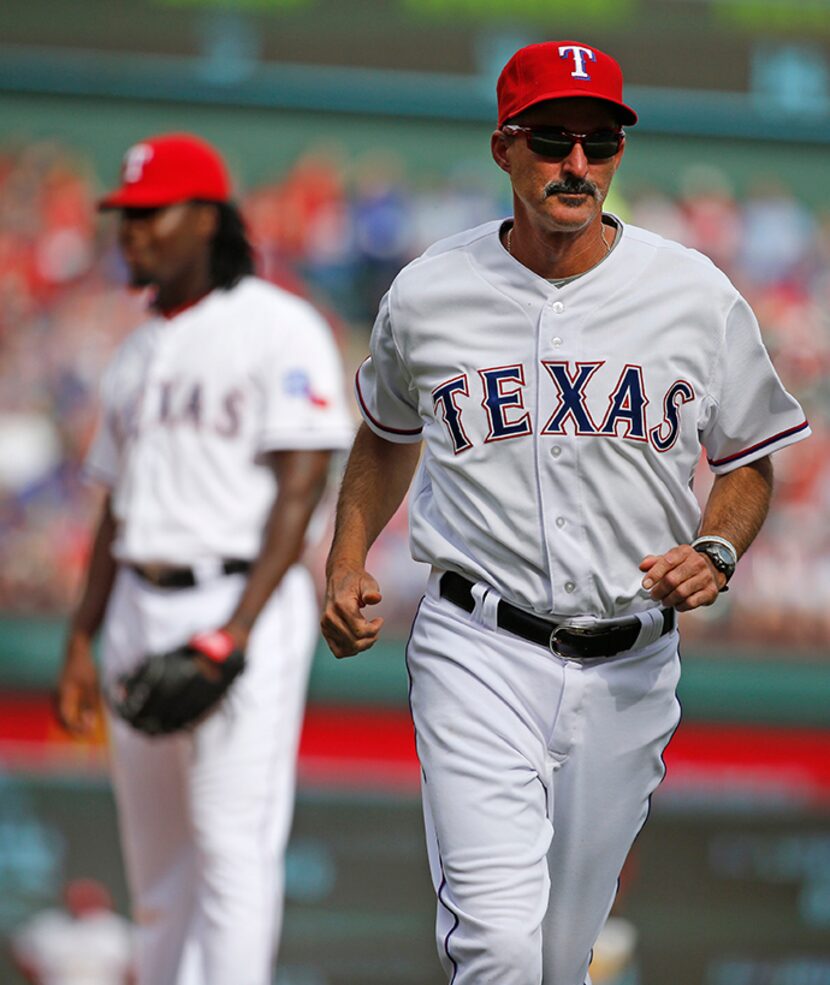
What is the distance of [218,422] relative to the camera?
4.20 meters

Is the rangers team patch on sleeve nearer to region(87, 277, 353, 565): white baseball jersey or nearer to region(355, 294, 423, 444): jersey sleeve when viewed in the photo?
region(87, 277, 353, 565): white baseball jersey

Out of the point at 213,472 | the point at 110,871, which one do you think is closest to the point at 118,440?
the point at 213,472

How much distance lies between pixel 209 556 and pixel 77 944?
236 centimetres

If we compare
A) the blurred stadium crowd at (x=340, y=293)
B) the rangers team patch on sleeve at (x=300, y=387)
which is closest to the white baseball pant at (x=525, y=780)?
the rangers team patch on sleeve at (x=300, y=387)

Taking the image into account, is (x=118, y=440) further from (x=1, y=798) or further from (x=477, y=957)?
(x=1, y=798)

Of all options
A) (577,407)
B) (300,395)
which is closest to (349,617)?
(577,407)

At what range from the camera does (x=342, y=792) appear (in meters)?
6.89

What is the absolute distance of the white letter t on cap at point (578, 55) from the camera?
2838 millimetres

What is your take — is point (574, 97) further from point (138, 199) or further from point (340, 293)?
point (340, 293)

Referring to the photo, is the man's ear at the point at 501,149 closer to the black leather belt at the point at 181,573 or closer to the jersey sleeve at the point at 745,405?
the jersey sleeve at the point at 745,405

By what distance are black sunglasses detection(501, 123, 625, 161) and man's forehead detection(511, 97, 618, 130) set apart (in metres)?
0.01

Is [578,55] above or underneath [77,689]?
above

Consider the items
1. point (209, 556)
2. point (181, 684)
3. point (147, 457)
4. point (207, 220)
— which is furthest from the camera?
point (207, 220)

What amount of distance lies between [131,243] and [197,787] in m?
1.32
